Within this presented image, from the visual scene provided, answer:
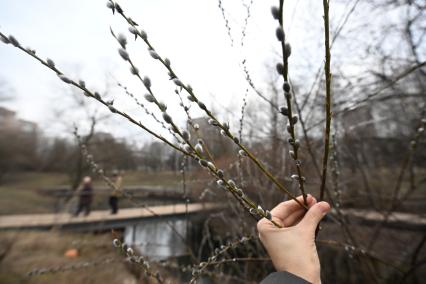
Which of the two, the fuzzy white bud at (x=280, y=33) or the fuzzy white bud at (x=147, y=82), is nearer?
the fuzzy white bud at (x=280, y=33)

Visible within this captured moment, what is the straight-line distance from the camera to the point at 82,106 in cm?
2253

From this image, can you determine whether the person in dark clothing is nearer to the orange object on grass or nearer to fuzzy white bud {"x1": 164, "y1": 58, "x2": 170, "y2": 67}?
fuzzy white bud {"x1": 164, "y1": 58, "x2": 170, "y2": 67}

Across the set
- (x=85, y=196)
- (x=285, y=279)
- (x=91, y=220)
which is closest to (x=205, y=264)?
(x=285, y=279)

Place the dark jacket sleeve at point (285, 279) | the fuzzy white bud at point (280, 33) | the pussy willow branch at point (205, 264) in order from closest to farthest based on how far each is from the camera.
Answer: the fuzzy white bud at point (280, 33) < the dark jacket sleeve at point (285, 279) < the pussy willow branch at point (205, 264)

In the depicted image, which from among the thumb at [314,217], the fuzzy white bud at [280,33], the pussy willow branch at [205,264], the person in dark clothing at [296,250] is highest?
the fuzzy white bud at [280,33]

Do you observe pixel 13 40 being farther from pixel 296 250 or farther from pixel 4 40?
pixel 296 250

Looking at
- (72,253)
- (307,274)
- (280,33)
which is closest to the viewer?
(280,33)

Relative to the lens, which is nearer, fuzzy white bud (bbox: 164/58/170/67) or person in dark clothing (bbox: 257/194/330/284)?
fuzzy white bud (bbox: 164/58/170/67)

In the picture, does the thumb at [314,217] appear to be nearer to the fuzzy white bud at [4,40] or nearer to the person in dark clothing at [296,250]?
the person in dark clothing at [296,250]

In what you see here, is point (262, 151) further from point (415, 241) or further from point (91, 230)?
point (91, 230)

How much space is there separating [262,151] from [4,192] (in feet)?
81.6

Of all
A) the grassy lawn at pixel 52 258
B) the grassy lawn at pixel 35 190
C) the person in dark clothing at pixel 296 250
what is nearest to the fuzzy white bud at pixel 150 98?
the person in dark clothing at pixel 296 250

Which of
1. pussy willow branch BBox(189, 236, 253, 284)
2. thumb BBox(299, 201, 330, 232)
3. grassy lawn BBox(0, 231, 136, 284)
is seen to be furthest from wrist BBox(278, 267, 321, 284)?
grassy lawn BBox(0, 231, 136, 284)

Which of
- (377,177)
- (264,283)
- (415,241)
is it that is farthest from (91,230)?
(264,283)
